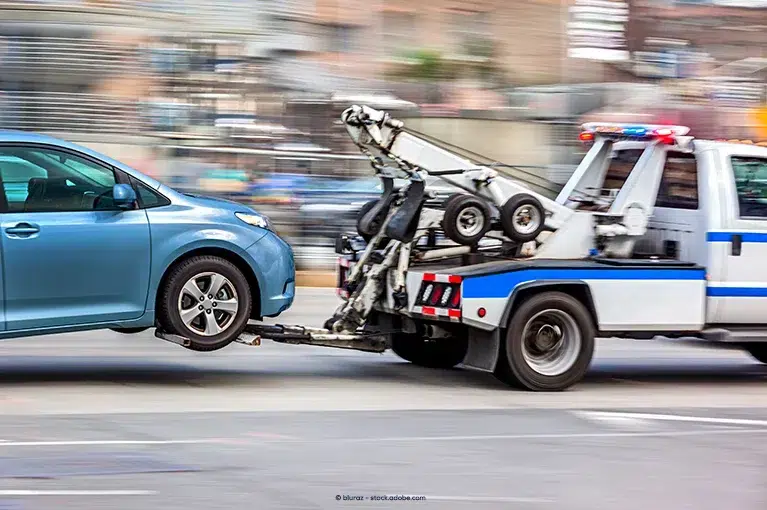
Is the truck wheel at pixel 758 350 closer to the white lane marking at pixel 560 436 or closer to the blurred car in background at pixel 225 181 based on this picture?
the white lane marking at pixel 560 436

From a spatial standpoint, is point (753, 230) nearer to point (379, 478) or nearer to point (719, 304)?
point (719, 304)

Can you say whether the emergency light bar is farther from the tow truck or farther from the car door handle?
the car door handle

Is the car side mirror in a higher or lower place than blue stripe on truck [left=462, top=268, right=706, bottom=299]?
higher

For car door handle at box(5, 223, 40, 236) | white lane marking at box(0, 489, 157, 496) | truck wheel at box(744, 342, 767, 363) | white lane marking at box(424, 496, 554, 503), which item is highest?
car door handle at box(5, 223, 40, 236)

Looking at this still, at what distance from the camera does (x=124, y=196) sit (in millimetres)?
8945

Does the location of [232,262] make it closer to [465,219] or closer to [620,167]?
[465,219]

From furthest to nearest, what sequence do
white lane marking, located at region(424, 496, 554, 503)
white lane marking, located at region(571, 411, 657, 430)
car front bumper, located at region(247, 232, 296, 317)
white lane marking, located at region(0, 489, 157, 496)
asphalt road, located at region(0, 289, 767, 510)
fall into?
car front bumper, located at region(247, 232, 296, 317), white lane marking, located at region(571, 411, 657, 430), asphalt road, located at region(0, 289, 767, 510), white lane marking, located at region(424, 496, 554, 503), white lane marking, located at region(0, 489, 157, 496)

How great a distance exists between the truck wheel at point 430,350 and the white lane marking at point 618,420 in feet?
7.17

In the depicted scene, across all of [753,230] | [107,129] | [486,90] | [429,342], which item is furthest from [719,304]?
[486,90]

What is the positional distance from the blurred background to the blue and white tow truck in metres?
0.91

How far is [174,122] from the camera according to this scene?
2198 cm

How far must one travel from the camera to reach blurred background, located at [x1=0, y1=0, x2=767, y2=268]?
781 inches

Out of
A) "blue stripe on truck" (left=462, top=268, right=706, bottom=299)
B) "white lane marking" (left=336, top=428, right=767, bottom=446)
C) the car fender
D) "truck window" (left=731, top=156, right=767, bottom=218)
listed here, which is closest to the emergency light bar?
"truck window" (left=731, top=156, right=767, bottom=218)

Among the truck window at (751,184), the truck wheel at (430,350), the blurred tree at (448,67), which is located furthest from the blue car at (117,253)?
the blurred tree at (448,67)
